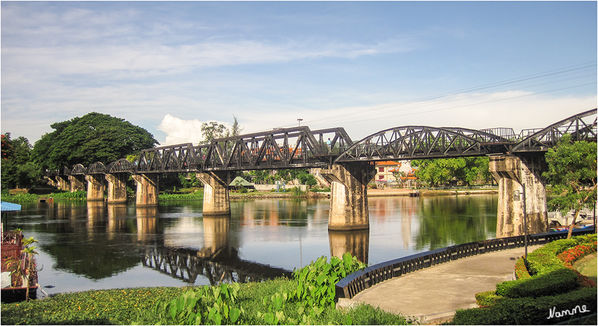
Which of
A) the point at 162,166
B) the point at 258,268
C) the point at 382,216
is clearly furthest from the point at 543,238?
the point at 162,166

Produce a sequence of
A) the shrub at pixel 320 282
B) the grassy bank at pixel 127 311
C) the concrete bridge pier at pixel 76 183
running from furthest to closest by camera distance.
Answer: the concrete bridge pier at pixel 76 183 < the shrub at pixel 320 282 < the grassy bank at pixel 127 311

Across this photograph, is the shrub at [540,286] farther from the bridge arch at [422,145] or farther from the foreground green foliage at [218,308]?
the bridge arch at [422,145]

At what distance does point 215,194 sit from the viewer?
373 ft

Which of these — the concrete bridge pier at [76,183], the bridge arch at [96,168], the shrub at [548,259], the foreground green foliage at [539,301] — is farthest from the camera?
the concrete bridge pier at [76,183]

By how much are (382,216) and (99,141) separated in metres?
114

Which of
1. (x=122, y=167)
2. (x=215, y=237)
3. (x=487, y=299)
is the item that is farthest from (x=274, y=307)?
(x=122, y=167)

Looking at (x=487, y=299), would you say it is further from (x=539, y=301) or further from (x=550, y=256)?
(x=550, y=256)

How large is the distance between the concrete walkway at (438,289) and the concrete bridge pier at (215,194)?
3167 inches

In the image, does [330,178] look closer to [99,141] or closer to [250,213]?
[250,213]

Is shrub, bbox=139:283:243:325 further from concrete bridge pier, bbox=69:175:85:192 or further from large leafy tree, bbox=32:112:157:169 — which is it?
concrete bridge pier, bbox=69:175:85:192

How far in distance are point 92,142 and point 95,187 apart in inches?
675

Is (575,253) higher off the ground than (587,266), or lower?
higher

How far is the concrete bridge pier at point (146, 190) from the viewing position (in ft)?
480

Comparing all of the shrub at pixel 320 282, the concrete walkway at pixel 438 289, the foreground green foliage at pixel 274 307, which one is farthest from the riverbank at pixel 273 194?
the foreground green foliage at pixel 274 307
